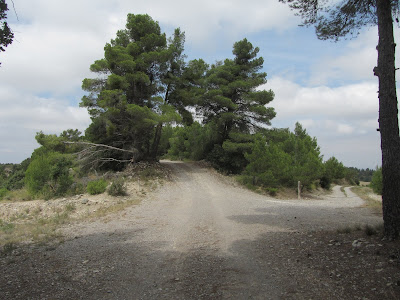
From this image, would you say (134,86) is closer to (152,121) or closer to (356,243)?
(152,121)

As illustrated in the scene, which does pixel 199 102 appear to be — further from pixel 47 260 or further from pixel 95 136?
pixel 47 260

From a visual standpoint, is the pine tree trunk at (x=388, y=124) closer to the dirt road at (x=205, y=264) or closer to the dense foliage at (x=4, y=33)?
the dirt road at (x=205, y=264)

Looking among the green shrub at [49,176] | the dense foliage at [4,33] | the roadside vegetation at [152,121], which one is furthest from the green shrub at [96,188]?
the dense foliage at [4,33]

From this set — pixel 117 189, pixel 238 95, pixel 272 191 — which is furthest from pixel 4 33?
pixel 238 95

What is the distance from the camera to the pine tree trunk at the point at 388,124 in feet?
17.9

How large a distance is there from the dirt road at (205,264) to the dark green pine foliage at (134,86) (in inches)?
417

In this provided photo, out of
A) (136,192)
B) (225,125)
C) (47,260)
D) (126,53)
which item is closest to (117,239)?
(47,260)

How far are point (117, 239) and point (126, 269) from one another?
2.49 meters

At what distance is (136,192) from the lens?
15703 millimetres

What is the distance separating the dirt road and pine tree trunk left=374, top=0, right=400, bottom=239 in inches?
25.9

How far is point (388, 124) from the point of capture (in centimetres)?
563

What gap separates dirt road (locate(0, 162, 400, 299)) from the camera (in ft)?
13.2

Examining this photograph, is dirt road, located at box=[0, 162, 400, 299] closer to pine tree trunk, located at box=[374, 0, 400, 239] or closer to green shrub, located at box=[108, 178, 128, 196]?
pine tree trunk, located at box=[374, 0, 400, 239]

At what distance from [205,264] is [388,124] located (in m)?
4.50
